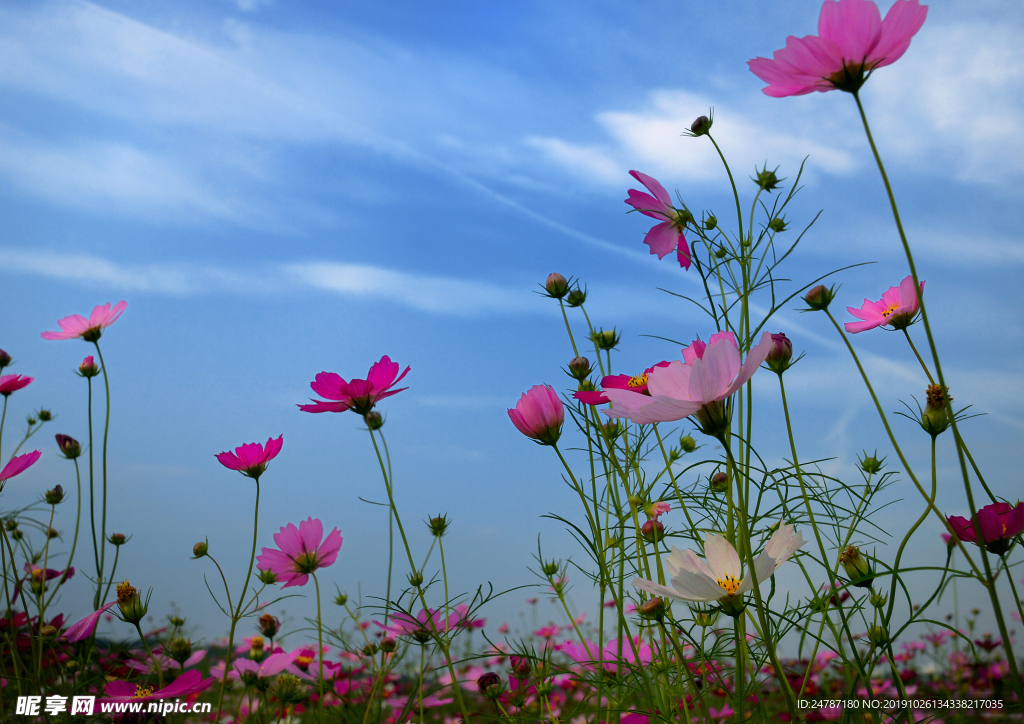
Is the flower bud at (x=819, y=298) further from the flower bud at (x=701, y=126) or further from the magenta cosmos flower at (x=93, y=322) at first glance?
the magenta cosmos flower at (x=93, y=322)

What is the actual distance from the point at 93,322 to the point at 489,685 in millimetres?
1198

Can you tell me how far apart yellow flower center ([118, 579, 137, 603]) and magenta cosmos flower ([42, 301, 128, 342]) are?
0.72 m

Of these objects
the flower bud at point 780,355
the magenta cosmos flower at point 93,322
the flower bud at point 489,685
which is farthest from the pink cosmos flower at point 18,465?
the flower bud at point 780,355

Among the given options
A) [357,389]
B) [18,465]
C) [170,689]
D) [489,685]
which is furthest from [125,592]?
[489,685]

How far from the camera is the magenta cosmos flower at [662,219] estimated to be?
106 cm

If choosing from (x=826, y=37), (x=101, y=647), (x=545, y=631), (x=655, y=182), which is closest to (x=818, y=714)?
(x=545, y=631)

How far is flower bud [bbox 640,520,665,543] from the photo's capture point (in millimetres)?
1041

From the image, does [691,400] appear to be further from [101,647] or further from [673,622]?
[101,647]

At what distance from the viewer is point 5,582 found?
1400 mm

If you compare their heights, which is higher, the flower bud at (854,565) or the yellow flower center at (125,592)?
the yellow flower center at (125,592)

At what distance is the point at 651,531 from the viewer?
1.06 meters

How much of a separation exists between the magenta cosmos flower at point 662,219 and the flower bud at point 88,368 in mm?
1384

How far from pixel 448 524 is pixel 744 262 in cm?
75

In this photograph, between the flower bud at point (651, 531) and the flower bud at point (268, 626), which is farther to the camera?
the flower bud at point (268, 626)
